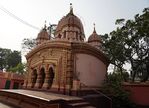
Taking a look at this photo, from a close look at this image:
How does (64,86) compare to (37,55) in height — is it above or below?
below

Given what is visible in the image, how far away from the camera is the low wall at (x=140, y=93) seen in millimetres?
13141

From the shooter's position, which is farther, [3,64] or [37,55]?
[3,64]

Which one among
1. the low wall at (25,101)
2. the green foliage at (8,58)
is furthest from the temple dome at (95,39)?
the green foliage at (8,58)

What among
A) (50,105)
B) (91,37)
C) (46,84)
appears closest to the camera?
(50,105)

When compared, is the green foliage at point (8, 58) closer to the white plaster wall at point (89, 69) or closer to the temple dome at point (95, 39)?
the temple dome at point (95, 39)

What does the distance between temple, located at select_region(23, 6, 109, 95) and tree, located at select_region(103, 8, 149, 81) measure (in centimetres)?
656

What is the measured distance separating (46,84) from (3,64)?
1882 inches

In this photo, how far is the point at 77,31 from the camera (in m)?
18.0

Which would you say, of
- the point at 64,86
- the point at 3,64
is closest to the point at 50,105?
the point at 64,86

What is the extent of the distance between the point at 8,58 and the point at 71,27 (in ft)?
147

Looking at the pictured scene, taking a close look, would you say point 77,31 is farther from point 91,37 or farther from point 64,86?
→ point 64,86

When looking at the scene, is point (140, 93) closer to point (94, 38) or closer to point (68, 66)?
point (68, 66)

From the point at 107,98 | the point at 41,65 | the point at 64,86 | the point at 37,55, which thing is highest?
the point at 37,55

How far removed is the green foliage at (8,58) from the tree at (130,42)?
42.2m
